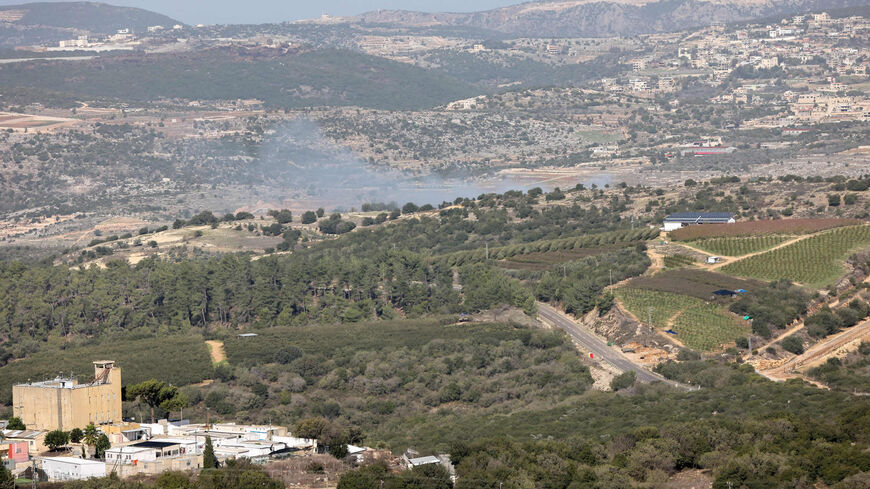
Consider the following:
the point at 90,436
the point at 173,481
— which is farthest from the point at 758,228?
the point at 173,481

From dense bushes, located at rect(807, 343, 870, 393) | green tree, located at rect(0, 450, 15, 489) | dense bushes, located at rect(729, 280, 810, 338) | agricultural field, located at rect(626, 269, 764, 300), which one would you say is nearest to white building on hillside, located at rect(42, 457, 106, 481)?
green tree, located at rect(0, 450, 15, 489)

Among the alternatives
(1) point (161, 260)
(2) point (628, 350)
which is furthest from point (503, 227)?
(2) point (628, 350)

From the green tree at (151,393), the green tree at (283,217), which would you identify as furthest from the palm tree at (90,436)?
the green tree at (283,217)

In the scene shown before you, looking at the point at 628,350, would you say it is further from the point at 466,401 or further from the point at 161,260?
the point at 161,260

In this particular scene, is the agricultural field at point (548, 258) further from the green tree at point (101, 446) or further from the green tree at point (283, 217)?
the green tree at point (101, 446)

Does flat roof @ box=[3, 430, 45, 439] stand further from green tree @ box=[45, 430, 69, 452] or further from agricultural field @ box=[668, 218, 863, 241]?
agricultural field @ box=[668, 218, 863, 241]

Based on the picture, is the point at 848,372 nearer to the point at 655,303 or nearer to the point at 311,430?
the point at 655,303
